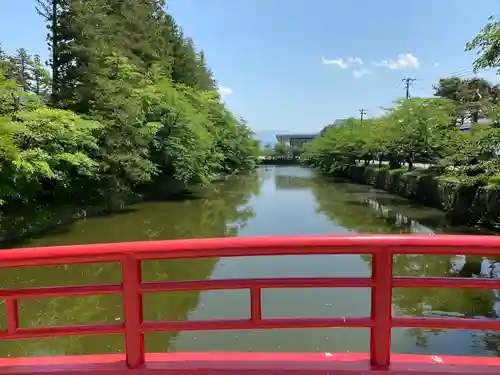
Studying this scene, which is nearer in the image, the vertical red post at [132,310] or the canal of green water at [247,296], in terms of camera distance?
the vertical red post at [132,310]

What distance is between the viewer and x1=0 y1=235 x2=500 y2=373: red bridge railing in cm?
225

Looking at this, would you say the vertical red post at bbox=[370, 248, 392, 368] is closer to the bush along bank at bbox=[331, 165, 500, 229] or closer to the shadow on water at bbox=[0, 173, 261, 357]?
the shadow on water at bbox=[0, 173, 261, 357]

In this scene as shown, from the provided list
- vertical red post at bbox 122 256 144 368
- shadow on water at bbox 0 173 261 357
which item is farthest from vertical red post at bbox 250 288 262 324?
shadow on water at bbox 0 173 261 357

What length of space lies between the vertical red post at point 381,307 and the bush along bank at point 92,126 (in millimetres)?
9396

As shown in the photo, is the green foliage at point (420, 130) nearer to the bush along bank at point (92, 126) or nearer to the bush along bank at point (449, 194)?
the bush along bank at point (449, 194)

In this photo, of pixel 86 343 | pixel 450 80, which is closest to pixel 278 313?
pixel 86 343

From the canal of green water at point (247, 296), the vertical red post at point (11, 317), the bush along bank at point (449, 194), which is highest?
the vertical red post at point (11, 317)

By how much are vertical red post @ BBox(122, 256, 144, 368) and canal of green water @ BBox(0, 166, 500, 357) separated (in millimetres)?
3443

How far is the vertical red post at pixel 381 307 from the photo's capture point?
7.58 ft

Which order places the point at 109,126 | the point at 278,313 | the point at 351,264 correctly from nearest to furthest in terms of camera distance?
1. the point at 278,313
2. the point at 351,264
3. the point at 109,126

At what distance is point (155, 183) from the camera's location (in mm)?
24875

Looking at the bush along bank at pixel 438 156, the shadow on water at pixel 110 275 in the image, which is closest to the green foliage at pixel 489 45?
the bush along bank at pixel 438 156

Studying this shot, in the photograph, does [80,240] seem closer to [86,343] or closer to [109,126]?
[109,126]

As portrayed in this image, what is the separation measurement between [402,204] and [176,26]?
1030 inches
